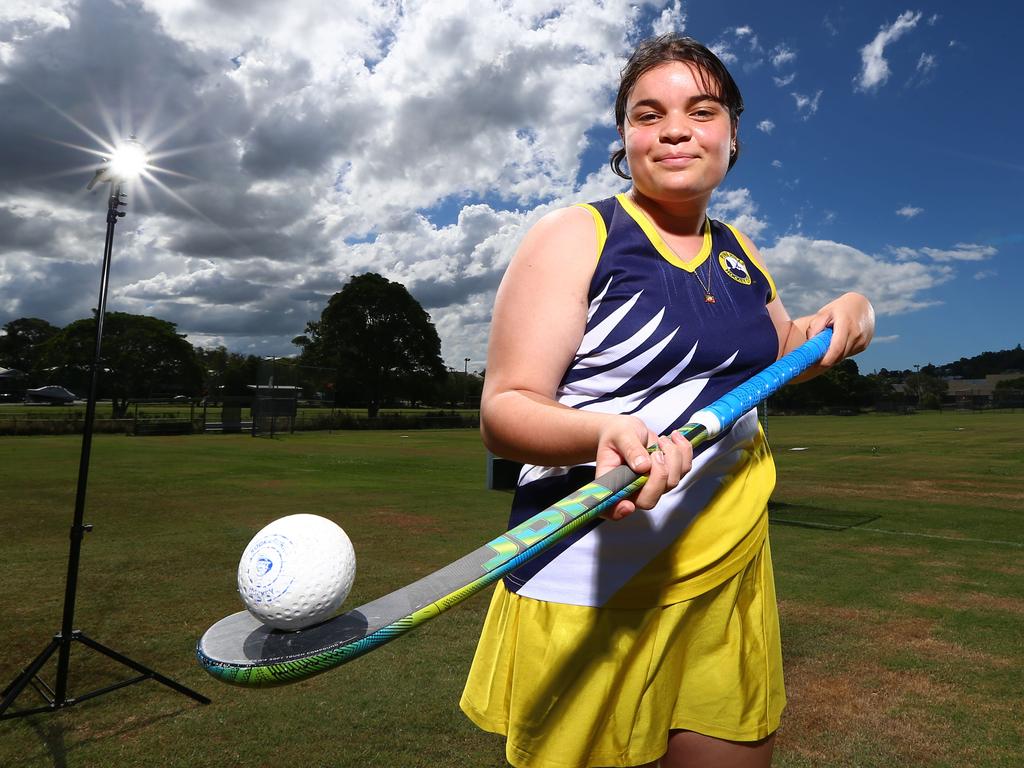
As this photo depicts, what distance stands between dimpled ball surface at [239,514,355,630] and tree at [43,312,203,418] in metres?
56.5

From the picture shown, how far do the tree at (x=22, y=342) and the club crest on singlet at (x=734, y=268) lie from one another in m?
105

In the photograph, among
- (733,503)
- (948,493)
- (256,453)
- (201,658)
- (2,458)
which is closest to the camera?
(201,658)

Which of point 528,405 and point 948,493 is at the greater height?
point 528,405

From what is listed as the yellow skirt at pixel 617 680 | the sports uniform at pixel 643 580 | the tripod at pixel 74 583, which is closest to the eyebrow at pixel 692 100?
the sports uniform at pixel 643 580

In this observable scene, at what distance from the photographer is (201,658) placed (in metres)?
1.11

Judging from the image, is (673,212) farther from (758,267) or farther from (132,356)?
(132,356)

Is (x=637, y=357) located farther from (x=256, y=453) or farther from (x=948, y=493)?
(x=256, y=453)

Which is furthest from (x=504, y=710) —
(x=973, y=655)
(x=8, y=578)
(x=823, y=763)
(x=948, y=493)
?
(x=948, y=493)

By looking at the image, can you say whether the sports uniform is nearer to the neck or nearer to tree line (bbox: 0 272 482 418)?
the neck

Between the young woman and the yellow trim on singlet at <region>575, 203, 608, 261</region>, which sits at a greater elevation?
the yellow trim on singlet at <region>575, 203, 608, 261</region>

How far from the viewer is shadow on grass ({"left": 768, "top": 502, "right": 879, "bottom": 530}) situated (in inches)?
383

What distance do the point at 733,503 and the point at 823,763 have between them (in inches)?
106

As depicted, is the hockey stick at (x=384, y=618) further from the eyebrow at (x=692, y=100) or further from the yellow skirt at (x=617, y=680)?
the eyebrow at (x=692, y=100)

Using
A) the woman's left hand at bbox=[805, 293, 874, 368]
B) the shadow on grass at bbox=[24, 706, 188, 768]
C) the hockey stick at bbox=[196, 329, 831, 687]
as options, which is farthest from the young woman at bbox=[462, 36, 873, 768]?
the shadow on grass at bbox=[24, 706, 188, 768]
